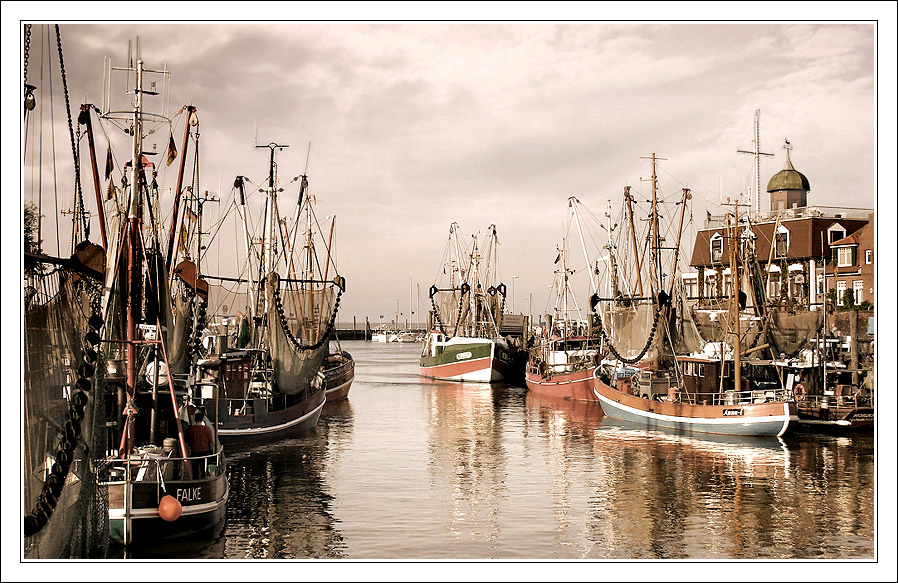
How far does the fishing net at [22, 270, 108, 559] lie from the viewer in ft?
40.4

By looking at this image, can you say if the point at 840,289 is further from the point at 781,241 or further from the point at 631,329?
the point at 631,329

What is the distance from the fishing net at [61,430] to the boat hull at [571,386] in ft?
125

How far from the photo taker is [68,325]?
45.1 ft

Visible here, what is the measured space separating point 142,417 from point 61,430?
5.11 meters

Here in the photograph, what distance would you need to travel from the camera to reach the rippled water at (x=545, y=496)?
1733 centimetres

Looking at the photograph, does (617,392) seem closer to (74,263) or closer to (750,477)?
(750,477)

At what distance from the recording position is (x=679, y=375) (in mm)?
37219

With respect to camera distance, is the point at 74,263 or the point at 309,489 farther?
the point at 309,489

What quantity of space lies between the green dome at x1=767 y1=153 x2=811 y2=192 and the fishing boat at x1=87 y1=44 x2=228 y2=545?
5936 centimetres

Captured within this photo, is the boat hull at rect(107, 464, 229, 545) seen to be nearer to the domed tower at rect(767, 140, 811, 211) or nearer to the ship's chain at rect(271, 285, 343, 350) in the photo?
the ship's chain at rect(271, 285, 343, 350)

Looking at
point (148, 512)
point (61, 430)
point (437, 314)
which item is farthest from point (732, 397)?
point (437, 314)

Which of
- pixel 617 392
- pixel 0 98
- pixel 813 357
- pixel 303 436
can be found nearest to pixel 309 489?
pixel 303 436

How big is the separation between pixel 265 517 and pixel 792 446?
1868 centimetres

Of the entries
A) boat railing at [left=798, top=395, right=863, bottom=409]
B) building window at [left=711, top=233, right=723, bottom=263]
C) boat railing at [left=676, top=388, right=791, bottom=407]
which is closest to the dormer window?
building window at [left=711, top=233, right=723, bottom=263]
